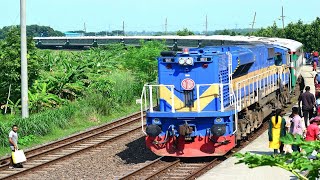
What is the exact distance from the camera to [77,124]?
70.5 ft

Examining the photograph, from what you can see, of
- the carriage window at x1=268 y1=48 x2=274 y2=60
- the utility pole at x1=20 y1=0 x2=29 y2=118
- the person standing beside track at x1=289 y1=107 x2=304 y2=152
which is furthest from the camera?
the carriage window at x1=268 y1=48 x2=274 y2=60

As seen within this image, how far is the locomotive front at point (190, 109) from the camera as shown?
1423 centimetres

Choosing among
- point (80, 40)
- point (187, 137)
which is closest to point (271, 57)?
point (187, 137)

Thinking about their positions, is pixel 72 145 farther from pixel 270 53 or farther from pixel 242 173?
pixel 270 53

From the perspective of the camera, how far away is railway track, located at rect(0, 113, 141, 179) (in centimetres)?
1461

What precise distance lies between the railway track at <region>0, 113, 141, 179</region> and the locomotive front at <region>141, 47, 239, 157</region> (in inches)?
120

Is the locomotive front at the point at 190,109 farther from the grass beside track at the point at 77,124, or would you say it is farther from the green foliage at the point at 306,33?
the green foliage at the point at 306,33

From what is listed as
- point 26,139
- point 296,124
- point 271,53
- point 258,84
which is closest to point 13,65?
point 26,139

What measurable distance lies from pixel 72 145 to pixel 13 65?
5360mm

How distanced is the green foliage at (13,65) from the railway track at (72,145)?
3.96 meters

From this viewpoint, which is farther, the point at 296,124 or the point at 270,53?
the point at 270,53

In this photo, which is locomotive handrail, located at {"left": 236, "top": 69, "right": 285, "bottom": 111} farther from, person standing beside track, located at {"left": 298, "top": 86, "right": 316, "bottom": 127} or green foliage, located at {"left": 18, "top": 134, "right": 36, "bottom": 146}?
green foliage, located at {"left": 18, "top": 134, "right": 36, "bottom": 146}

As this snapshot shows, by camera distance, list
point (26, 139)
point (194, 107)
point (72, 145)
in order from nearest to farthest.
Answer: point (194, 107) → point (72, 145) → point (26, 139)

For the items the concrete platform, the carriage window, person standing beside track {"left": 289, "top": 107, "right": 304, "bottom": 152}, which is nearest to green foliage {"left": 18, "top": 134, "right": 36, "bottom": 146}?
the concrete platform
